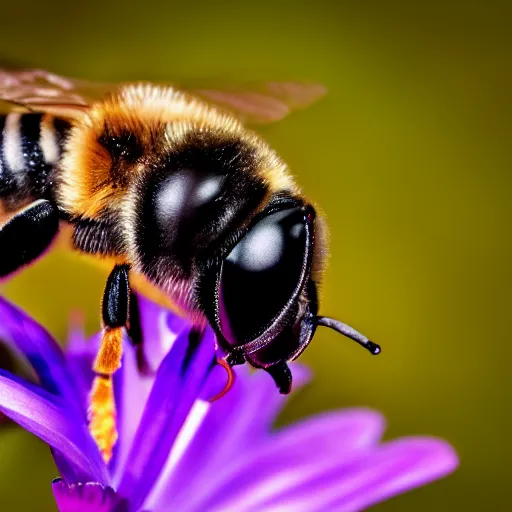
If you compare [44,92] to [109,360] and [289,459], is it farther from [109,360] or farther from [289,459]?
[289,459]

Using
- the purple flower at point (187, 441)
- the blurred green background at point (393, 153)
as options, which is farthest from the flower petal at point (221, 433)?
the blurred green background at point (393, 153)

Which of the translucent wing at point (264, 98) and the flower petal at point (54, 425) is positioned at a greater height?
the translucent wing at point (264, 98)

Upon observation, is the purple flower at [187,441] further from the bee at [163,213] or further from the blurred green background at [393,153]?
the blurred green background at [393,153]

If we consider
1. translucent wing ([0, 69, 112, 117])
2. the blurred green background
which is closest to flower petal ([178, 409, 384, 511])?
translucent wing ([0, 69, 112, 117])

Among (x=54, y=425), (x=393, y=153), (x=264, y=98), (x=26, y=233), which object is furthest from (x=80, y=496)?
(x=393, y=153)

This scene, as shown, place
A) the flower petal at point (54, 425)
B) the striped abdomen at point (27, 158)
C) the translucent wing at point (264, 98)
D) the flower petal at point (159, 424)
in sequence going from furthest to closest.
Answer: the translucent wing at point (264, 98)
the striped abdomen at point (27, 158)
the flower petal at point (159, 424)
the flower petal at point (54, 425)

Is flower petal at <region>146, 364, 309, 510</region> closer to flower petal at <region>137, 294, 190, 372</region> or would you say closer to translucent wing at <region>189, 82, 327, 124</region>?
flower petal at <region>137, 294, 190, 372</region>

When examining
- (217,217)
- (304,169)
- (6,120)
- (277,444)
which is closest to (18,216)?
(6,120)
